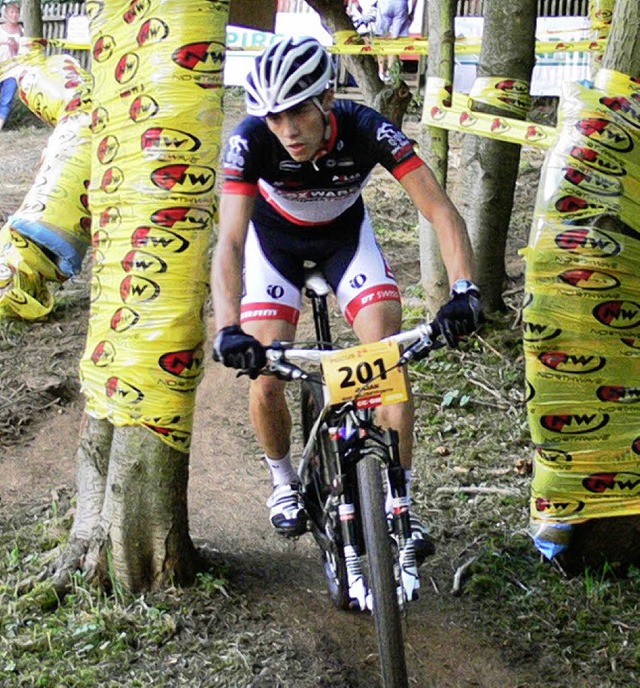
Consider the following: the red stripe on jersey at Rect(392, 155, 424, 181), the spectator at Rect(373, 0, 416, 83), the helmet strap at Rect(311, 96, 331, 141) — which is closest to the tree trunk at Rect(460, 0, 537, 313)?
the red stripe on jersey at Rect(392, 155, 424, 181)

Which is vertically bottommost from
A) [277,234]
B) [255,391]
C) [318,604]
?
[318,604]

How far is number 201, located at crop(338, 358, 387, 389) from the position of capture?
3.59 metres

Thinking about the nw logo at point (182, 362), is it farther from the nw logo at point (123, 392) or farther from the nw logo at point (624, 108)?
the nw logo at point (624, 108)

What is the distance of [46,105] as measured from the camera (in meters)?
9.38

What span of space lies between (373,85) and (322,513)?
18.3 ft

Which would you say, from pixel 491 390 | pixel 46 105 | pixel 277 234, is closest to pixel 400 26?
pixel 46 105

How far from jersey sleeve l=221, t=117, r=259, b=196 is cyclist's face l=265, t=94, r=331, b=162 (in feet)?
0.45

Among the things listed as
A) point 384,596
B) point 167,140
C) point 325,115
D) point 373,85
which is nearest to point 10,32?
point 373,85

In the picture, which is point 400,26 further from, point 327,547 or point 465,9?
point 327,547

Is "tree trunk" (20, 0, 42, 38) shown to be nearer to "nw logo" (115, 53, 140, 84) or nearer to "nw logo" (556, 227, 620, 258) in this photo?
"nw logo" (115, 53, 140, 84)

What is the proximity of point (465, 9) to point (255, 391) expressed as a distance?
57.2 ft

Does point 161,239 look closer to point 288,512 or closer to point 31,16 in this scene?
point 288,512

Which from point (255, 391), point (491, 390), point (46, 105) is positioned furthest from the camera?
point (46, 105)

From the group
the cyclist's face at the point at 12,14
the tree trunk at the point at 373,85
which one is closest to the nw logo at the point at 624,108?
the tree trunk at the point at 373,85
